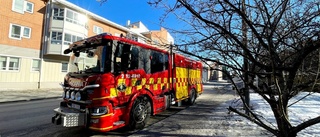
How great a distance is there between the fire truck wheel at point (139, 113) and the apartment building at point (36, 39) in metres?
14.0

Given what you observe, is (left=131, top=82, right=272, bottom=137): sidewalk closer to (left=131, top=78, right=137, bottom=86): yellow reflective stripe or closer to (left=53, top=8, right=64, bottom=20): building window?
(left=131, top=78, right=137, bottom=86): yellow reflective stripe

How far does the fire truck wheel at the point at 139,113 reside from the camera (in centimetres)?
529

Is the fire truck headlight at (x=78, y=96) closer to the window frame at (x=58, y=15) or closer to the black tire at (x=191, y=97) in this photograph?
the black tire at (x=191, y=97)

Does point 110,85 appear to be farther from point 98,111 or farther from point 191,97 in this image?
point 191,97

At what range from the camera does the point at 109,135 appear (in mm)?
5125

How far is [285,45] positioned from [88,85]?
12.8 feet

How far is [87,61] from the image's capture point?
17.6 ft

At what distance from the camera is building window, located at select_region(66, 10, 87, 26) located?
22781 millimetres

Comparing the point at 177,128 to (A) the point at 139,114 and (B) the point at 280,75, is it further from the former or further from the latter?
(B) the point at 280,75

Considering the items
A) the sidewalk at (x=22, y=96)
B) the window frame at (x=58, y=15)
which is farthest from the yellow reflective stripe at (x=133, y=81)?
the window frame at (x=58, y=15)

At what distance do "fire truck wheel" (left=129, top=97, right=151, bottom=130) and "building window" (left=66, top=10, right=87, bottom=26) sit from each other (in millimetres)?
20621

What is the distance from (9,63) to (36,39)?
3.70 m

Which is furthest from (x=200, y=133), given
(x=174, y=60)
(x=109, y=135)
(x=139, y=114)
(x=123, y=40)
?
(x=174, y=60)

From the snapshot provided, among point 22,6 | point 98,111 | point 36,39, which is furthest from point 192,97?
point 22,6
